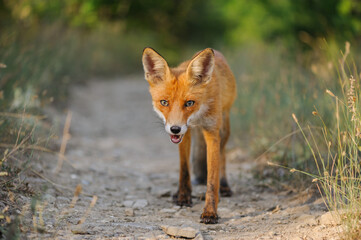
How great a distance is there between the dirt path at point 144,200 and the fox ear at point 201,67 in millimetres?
752

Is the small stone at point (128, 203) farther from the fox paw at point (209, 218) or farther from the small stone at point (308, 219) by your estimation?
the small stone at point (308, 219)

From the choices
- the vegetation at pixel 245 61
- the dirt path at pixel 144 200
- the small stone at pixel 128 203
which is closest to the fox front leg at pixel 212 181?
the dirt path at pixel 144 200

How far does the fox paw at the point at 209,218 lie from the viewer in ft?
13.1

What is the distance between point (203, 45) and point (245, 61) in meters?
8.77

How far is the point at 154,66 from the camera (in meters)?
4.27

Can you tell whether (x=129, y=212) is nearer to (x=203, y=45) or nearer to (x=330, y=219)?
(x=330, y=219)

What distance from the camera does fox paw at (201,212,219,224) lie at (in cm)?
400

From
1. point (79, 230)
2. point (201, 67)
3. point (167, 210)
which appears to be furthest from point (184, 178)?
point (79, 230)

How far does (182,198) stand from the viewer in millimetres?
4680

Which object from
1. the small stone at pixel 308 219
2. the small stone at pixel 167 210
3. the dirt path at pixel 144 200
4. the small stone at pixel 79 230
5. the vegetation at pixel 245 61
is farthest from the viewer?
the small stone at pixel 167 210

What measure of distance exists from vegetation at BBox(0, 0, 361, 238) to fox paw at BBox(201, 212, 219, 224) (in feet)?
2.83

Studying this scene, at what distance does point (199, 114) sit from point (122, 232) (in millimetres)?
1465

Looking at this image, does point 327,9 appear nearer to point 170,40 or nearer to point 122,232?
point 122,232

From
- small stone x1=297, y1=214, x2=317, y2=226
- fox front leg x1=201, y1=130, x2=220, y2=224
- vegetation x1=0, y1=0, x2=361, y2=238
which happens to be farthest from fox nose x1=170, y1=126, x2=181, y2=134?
small stone x1=297, y1=214, x2=317, y2=226
